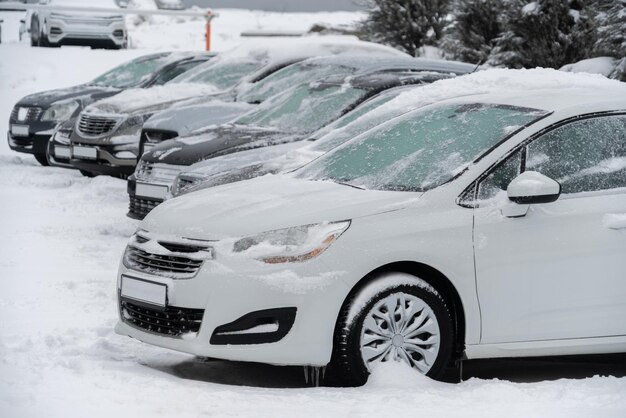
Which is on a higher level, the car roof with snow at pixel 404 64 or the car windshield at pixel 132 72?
the car roof with snow at pixel 404 64

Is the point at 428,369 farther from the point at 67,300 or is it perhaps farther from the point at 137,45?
the point at 137,45

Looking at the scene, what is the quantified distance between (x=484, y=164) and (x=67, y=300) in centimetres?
313

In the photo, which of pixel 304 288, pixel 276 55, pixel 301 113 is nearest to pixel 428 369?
pixel 304 288

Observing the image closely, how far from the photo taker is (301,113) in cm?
1152

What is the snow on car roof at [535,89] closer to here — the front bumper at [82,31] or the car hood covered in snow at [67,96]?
the car hood covered in snow at [67,96]

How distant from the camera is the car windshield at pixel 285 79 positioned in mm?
13500

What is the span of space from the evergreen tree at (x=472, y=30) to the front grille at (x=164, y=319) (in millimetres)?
14228

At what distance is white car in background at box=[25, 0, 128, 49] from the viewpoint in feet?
84.2

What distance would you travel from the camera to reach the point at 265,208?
637cm

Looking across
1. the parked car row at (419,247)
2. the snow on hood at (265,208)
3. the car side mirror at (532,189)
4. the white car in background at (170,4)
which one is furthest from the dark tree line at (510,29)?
the white car in background at (170,4)

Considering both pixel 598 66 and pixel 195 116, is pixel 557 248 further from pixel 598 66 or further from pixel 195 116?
pixel 598 66

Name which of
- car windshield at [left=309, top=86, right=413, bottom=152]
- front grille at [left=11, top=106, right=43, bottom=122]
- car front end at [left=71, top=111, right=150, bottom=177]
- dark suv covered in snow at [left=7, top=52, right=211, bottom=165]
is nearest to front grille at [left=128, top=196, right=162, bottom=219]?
car windshield at [left=309, top=86, right=413, bottom=152]

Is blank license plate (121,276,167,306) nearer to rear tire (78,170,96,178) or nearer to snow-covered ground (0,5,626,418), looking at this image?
snow-covered ground (0,5,626,418)

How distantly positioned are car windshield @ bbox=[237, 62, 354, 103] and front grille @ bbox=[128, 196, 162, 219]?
285 cm
